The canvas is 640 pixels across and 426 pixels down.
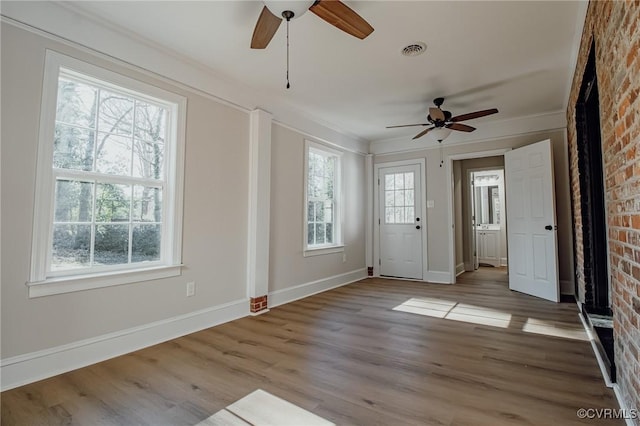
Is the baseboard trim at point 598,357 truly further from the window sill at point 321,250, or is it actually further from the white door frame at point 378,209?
the window sill at point 321,250

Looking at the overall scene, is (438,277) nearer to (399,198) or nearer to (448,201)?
(448,201)

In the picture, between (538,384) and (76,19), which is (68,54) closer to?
(76,19)

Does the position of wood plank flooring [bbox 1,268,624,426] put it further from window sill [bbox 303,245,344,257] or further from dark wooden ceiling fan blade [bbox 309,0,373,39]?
dark wooden ceiling fan blade [bbox 309,0,373,39]

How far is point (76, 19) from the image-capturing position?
233 cm

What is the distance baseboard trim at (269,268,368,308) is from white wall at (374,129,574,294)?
1.31 m

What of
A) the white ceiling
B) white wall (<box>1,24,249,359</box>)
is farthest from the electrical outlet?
the white ceiling

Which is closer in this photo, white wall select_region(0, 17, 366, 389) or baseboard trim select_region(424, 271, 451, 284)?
white wall select_region(0, 17, 366, 389)

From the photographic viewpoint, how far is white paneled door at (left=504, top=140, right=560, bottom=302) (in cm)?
417

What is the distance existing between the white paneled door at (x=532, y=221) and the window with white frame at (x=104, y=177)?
14.6 feet

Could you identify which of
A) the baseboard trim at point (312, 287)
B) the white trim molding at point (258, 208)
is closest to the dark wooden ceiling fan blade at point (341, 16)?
the white trim molding at point (258, 208)

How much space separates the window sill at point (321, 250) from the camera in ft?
14.8

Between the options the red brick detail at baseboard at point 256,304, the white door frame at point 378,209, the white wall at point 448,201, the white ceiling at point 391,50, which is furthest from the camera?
the white door frame at point 378,209

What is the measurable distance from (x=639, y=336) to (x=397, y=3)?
2354mm

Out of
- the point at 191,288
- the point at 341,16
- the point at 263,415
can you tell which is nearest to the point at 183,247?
the point at 191,288
